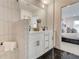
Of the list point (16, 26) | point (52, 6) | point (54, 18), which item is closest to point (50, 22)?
point (54, 18)

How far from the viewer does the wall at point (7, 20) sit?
1117 millimetres

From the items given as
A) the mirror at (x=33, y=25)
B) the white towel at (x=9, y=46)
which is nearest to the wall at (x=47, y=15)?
the mirror at (x=33, y=25)

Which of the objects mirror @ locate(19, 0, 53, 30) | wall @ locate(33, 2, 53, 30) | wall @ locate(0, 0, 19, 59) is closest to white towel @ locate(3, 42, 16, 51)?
wall @ locate(0, 0, 19, 59)

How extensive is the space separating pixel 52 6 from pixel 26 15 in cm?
113

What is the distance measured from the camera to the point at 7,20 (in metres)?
1.19

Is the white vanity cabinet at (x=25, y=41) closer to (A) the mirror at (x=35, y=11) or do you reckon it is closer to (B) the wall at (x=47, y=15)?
(A) the mirror at (x=35, y=11)

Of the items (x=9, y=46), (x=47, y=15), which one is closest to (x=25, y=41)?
(x=9, y=46)

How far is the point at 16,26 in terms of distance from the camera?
125 centimetres

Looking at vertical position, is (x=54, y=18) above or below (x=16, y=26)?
above

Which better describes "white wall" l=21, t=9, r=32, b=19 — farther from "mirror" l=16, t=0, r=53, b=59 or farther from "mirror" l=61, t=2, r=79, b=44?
"mirror" l=61, t=2, r=79, b=44

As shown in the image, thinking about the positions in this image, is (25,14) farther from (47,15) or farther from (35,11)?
(47,15)

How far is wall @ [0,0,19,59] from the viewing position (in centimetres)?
112

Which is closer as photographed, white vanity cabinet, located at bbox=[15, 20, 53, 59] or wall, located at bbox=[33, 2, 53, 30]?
white vanity cabinet, located at bbox=[15, 20, 53, 59]

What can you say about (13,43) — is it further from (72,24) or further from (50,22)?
(72,24)
